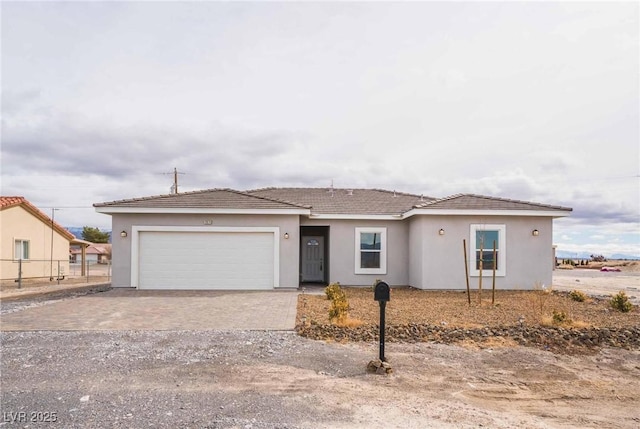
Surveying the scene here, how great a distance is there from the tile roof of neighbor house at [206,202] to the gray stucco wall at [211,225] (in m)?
0.36

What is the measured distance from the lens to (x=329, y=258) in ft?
55.0

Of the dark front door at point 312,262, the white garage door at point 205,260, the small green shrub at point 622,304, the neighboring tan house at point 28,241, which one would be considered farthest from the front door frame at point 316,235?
the neighboring tan house at point 28,241

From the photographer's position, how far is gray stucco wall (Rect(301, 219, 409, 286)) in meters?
16.7

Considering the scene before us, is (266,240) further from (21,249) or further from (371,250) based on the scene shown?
(21,249)

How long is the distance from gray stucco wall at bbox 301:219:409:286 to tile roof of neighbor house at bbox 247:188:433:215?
0.45m

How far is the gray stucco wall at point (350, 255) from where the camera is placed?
16672mm

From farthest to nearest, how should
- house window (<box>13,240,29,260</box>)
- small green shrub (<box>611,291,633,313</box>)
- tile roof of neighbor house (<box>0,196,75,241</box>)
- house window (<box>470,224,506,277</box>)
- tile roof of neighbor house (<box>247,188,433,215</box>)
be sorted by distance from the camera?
house window (<box>13,240,29,260</box>) < tile roof of neighbor house (<box>0,196,75,241</box>) < tile roof of neighbor house (<box>247,188,433,215</box>) < house window (<box>470,224,506,277</box>) < small green shrub (<box>611,291,633,313</box>)

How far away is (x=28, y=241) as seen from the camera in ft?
73.8

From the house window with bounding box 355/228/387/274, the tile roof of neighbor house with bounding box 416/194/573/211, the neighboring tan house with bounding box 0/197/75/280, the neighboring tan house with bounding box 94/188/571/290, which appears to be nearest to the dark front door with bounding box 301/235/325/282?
the house window with bounding box 355/228/387/274

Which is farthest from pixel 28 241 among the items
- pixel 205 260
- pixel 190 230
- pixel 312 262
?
pixel 312 262

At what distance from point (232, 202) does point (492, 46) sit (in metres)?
9.52

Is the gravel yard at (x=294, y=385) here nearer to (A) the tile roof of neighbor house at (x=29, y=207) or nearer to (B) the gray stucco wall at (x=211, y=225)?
(B) the gray stucco wall at (x=211, y=225)

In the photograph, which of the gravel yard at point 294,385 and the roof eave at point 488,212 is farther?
the roof eave at point 488,212

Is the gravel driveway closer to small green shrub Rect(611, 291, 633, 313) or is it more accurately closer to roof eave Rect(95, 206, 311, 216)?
small green shrub Rect(611, 291, 633, 313)
